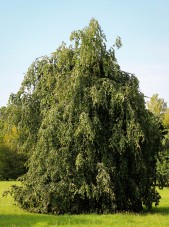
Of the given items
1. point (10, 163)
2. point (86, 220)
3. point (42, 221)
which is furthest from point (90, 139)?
point (10, 163)

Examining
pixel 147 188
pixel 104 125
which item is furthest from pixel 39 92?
pixel 147 188

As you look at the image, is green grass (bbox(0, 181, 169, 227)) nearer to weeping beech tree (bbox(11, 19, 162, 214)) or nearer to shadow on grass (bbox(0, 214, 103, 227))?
shadow on grass (bbox(0, 214, 103, 227))

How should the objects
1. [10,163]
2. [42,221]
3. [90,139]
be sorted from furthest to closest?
1. [10,163]
2. [90,139]
3. [42,221]

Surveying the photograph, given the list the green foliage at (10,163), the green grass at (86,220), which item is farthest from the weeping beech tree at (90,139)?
the green foliage at (10,163)

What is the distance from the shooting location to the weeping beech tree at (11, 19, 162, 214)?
15.0 m

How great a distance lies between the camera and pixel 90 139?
1459 centimetres

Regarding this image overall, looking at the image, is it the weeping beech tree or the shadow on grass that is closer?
the shadow on grass

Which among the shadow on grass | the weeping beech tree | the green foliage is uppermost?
the green foliage

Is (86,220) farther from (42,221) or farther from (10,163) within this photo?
(10,163)

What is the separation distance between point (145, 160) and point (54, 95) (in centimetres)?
497

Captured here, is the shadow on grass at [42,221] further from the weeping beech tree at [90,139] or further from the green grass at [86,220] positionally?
the weeping beech tree at [90,139]

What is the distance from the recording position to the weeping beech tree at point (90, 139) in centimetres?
1496

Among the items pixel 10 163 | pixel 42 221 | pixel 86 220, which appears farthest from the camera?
pixel 10 163

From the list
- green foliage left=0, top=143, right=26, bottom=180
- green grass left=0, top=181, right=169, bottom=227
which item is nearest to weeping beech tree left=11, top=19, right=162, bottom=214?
green grass left=0, top=181, right=169, bottom=227
